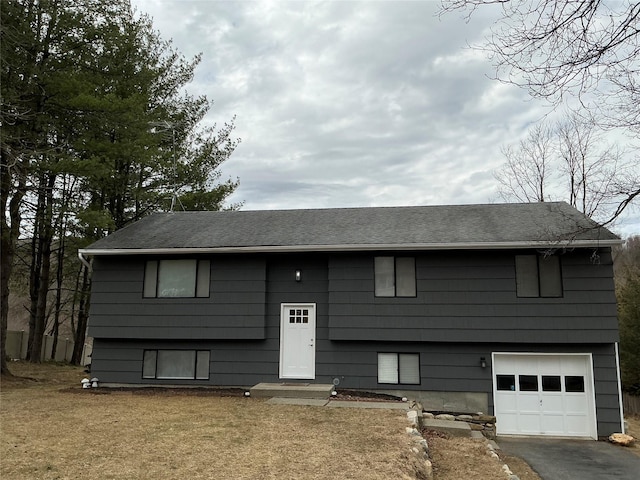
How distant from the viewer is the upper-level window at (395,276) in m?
11.8

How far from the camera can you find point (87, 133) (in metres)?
14.4

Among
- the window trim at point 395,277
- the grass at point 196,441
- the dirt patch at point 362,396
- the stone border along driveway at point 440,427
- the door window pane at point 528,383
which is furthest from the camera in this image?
the window trim at point 395,277

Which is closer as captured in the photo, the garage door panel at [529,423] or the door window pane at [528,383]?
the garage door panel at [529,423]

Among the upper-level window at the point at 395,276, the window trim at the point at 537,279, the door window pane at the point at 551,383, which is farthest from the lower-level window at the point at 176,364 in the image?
the door window pane at the point at 551,383

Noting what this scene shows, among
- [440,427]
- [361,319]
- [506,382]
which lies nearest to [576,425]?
[506,382]

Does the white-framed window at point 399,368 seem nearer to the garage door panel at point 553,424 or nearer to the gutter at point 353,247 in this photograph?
the gutter at point 353,247

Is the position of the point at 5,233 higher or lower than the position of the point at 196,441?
higher

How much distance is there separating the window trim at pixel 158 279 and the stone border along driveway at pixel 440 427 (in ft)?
18.5

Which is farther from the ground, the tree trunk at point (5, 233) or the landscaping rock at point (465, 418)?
the tree trunk at point (5, 233)

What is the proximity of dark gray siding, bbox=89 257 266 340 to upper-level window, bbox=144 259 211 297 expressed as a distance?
16 centimetres

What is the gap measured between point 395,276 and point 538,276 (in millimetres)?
3227

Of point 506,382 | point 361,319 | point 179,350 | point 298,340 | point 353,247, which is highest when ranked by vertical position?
point 353,247

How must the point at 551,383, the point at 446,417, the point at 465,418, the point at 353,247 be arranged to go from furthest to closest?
the point at 353,247 → the point at 551,383 → the point at 465,418 → the point at 446,417

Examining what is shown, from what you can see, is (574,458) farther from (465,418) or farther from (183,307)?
(183,307)
